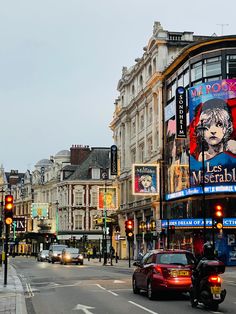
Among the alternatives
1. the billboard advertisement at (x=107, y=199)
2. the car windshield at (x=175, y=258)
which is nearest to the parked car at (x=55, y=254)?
the billboard advertisement at (x=107, y=199)

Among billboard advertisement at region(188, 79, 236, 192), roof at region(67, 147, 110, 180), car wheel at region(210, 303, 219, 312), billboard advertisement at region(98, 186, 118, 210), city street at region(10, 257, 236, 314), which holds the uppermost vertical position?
roof at region(67, 147, 110, 180)

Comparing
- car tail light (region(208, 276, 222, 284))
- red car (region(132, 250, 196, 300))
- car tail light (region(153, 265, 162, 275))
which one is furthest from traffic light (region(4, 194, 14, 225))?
car tail light (region(208, 276, 222, 284))

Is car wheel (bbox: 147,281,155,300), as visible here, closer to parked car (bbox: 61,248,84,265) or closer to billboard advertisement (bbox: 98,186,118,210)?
parked car (bbox: 61,248,84,265)

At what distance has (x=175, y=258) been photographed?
19.5 metres

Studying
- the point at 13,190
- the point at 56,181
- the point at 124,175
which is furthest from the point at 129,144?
the point at 13,190

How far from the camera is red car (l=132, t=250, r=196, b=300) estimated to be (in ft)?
61.7

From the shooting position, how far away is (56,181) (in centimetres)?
10525

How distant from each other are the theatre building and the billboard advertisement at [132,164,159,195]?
3302 mm

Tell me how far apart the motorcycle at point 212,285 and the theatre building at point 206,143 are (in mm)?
30175

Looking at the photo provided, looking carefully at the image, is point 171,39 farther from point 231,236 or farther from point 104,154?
point 104,154

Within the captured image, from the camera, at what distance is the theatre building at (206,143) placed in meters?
48.3

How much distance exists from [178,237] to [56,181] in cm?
5246

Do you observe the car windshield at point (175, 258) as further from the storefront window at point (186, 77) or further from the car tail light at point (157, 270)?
the storefront window at point (186, 77)

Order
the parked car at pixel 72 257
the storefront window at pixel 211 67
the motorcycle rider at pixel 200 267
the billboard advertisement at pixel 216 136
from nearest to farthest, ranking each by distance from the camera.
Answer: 1. the motorcycle rider at pixel 200 267
2. the billboard advertisement at pixel 216 136
3. the storefront window at pixel 211 67
4. the parked car at pixel 72 257
